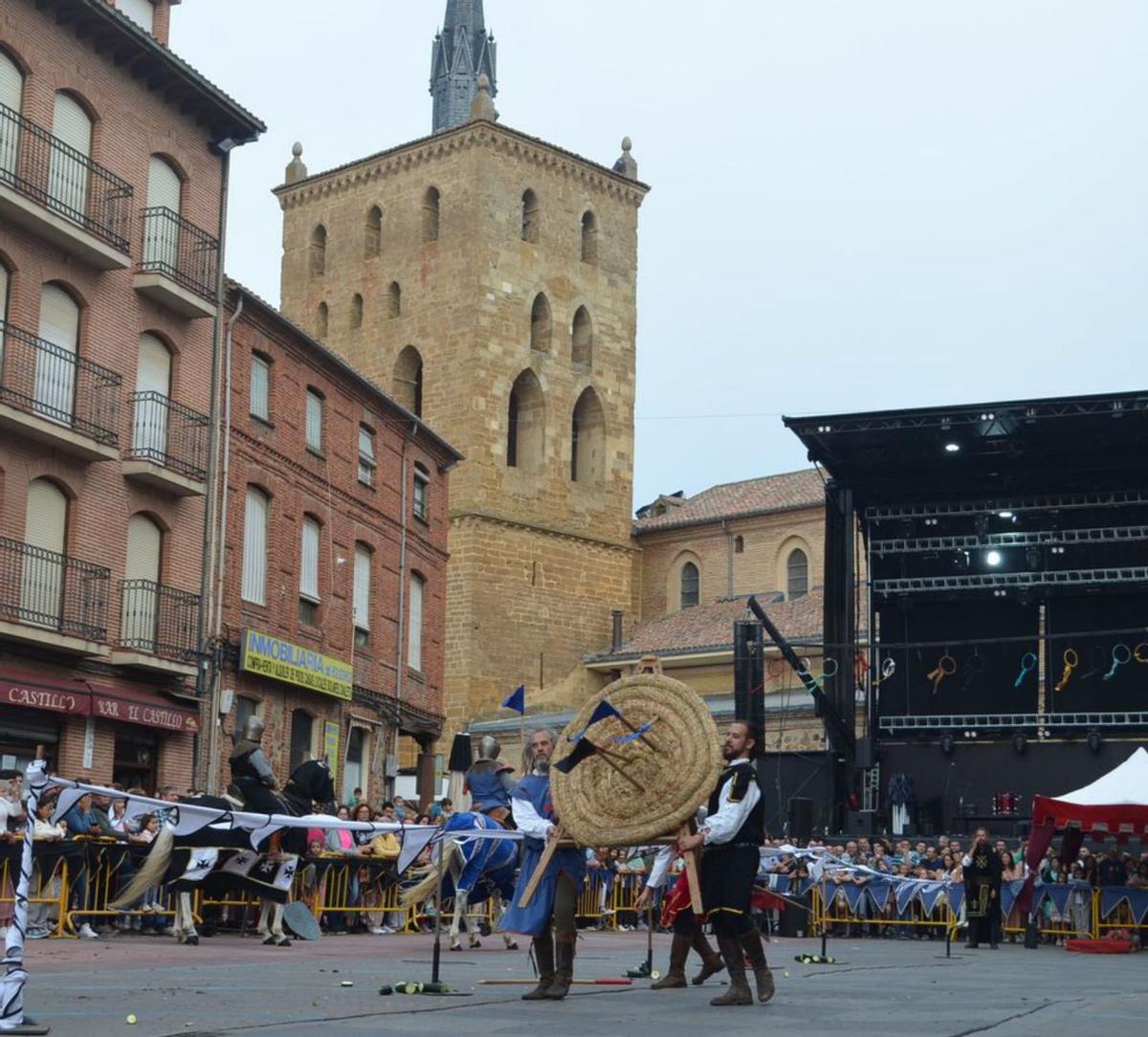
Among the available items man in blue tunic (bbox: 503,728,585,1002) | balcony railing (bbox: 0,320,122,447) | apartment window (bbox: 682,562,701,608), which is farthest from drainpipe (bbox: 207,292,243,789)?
apartment window (bbox: 682,562,701,608)

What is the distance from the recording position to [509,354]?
7019 centimetres

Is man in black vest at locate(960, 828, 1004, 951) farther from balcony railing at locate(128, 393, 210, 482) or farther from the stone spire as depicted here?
the stone spire

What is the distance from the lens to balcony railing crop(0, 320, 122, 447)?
27.9 m

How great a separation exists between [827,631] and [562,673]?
3303cm

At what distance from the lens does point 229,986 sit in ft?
41.9

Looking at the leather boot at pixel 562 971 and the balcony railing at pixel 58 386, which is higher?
the balcony railing at pixel 58 386

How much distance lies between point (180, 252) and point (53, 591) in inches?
265

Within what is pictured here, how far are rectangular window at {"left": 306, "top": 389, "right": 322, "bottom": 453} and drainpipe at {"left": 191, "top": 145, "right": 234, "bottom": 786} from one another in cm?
487

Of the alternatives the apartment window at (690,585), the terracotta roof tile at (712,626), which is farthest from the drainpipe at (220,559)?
the apartment window at (690,585)

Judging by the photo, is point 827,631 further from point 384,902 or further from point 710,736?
point 710,736

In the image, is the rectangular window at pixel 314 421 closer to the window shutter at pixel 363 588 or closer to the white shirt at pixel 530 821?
the window shutter at pixel 363 588

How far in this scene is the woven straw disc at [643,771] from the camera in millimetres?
12375

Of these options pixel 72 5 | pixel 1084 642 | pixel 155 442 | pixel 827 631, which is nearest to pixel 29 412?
pixel 155 442

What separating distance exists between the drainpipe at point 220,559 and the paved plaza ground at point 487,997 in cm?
1365
